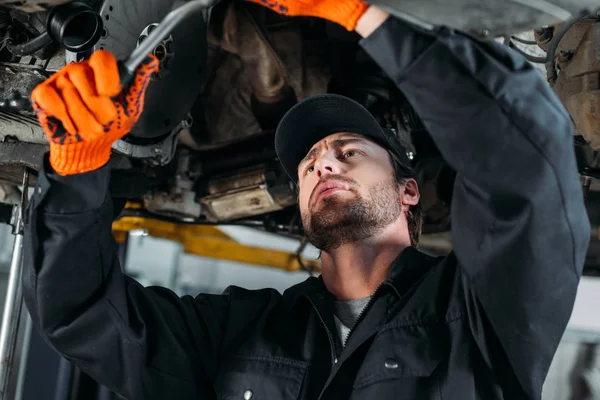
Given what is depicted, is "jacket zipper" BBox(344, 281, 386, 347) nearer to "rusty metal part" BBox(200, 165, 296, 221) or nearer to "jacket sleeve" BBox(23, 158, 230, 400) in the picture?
"jacket sleeve" BBox(23, 158, 230, 400)

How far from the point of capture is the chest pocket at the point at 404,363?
1142 millimetres

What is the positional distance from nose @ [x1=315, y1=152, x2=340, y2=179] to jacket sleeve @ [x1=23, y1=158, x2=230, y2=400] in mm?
338

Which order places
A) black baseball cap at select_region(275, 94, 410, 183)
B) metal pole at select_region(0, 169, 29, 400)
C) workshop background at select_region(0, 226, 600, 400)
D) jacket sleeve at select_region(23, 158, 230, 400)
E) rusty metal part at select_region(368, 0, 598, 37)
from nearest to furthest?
rusty metal part at select_region(368, 0, 598, 37) → jacket sleeve at select_region(23, 158, 230, 400) → black baseball cap at select_region(275, 94, 410, 183) → metal pole at select_region(0, 169, 29, 400) → workshop background at select_region(0, 226, 600, 400)

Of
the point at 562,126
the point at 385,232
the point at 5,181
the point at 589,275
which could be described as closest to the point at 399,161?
the point at 385,232

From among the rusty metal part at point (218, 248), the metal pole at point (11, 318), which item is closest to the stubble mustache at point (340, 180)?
the metal pole at point (11, 318)

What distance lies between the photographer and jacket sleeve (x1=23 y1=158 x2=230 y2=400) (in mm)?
1108

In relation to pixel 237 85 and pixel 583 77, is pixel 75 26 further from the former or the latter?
pixel 583 77

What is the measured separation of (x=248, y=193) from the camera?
1.95 meters

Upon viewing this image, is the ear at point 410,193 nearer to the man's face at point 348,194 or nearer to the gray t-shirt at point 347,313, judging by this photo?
the man's face at point 348,194

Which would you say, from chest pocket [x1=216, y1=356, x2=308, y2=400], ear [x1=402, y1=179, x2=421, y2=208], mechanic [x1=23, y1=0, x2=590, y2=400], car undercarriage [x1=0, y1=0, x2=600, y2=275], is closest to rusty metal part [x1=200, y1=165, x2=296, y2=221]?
car undercarriage [x1=0, y1=0, x2=600, y2=275]

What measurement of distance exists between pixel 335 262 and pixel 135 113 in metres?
0.57

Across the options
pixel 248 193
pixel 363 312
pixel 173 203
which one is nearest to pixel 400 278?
pixel 363 312

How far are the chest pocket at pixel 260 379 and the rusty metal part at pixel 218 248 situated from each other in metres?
1.39

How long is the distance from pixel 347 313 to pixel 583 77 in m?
0.63
